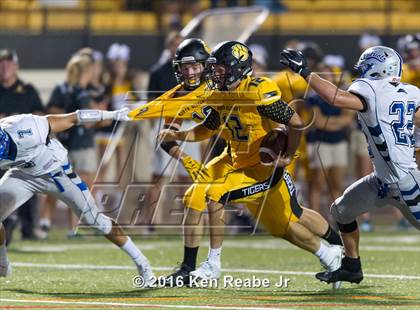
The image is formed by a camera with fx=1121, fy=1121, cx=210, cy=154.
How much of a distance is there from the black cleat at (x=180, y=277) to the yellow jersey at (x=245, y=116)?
2.72 ft

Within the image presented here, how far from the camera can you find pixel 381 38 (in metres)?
16.7

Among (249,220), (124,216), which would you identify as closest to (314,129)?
(249,220)

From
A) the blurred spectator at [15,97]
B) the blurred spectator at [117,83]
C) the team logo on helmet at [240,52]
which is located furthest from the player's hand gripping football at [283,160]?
the blurred spectator at [117,83]

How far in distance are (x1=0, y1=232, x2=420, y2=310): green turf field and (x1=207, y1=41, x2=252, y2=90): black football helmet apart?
1476 millimetres

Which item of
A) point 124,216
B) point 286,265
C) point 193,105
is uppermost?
point 193,105

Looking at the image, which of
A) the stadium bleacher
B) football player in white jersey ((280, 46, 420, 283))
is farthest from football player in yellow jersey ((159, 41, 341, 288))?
the stadium bleacher

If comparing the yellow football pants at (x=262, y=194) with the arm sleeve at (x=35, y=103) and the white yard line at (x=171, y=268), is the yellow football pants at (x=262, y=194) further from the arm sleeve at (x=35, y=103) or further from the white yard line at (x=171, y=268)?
the arm sleeve at (x=35, y=103)

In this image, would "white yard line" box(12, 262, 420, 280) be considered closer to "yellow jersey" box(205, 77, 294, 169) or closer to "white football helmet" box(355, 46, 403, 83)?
"yellow jersey" box(205, 77, 294, 169)

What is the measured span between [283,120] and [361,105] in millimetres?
657

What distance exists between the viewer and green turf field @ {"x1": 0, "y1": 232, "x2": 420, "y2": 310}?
7152 millimetres

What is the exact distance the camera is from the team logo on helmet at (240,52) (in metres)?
7.81

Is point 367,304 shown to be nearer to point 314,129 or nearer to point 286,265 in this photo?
point 286,265

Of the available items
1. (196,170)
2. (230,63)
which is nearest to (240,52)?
(230,63)

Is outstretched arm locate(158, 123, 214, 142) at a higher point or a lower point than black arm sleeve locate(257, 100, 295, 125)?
lower
